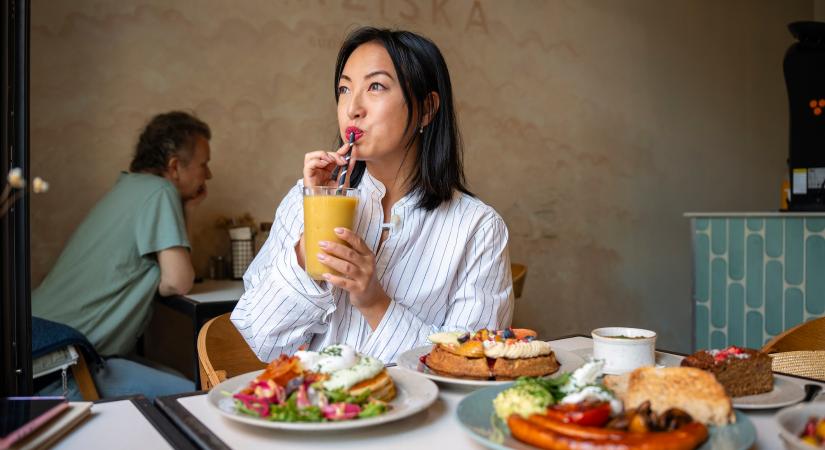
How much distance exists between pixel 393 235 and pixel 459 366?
722 millimetres

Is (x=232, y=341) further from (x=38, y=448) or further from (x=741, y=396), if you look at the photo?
(x=741, y=396)

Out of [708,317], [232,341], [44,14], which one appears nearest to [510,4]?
[708,317]

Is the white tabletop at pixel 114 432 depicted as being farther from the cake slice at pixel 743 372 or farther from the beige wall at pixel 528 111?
the beige wall at pixel 528 111

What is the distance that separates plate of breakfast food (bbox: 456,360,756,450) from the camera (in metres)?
0.79

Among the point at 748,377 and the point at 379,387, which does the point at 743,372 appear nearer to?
the point at 748,377

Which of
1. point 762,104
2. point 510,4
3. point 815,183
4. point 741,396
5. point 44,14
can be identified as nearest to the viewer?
point 741,396

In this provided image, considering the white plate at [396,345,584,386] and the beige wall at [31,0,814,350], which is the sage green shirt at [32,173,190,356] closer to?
the beige wall at [31,0,814,350]

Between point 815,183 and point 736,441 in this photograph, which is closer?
point 736,441

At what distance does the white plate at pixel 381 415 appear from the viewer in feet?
2.94

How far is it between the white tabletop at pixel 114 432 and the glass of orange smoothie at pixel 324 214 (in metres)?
0.48

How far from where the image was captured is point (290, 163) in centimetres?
409

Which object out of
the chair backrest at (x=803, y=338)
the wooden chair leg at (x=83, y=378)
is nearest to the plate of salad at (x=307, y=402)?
the chair backrest at (x=803, y=338)

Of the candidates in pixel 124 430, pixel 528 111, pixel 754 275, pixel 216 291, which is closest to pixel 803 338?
pixel 124 430

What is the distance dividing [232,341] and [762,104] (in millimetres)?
6066
